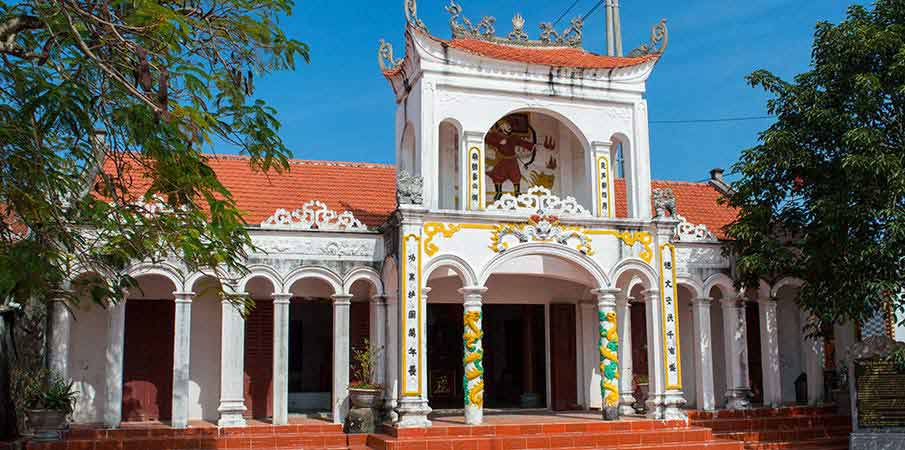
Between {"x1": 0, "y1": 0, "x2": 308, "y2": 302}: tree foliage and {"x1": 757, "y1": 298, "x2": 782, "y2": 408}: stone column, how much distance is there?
1054 centimetres

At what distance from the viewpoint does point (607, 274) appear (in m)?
14.5

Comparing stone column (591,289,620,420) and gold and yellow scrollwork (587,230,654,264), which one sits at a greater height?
gold and yellow scrollwork (587,230,654,264)

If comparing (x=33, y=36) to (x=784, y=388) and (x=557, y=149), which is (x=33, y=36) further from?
(x=784, y=388)

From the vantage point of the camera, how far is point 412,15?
14398 mm

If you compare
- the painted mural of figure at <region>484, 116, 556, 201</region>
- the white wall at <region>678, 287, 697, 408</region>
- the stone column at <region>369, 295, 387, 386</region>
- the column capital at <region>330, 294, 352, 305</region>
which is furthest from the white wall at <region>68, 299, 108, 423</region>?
the white wall at <region>678, 287, 697, 408</region>

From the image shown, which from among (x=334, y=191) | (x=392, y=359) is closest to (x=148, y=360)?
(x=392, y=359)

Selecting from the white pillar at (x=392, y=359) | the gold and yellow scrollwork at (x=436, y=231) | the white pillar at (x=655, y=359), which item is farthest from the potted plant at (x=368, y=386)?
the white pillar at (x=655, y=359)

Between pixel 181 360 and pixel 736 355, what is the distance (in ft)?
30.6

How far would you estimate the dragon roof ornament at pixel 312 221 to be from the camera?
47.0 ft

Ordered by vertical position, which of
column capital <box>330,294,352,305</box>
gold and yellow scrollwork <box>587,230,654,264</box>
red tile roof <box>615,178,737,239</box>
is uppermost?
red tile roof <box>615,178,737,239</box>

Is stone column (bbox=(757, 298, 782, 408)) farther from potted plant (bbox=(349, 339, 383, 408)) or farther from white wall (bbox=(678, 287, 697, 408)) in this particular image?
potted plant (bbox=(349, 339, 383, 408))

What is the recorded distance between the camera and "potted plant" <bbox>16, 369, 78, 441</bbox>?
12.5 metres

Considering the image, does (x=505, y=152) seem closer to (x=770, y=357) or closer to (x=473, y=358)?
(x=473, y=358)

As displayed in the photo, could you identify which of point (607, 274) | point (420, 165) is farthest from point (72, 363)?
point (607, 274)
